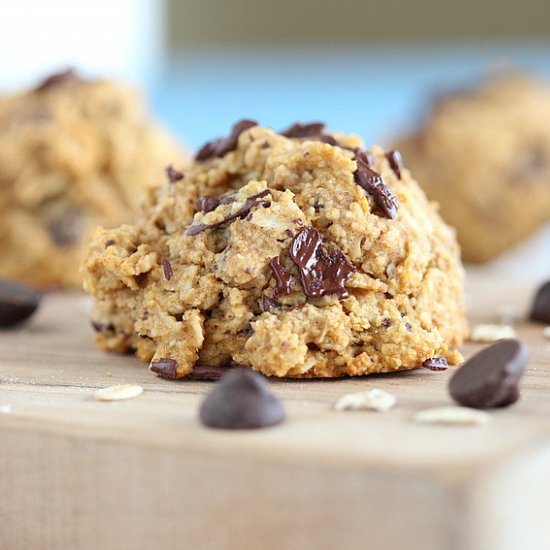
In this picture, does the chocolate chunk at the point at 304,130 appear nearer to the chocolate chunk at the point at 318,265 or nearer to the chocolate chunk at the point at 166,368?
the chocolate chunk at the point at 318,265

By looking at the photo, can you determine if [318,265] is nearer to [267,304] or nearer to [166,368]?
[267,304]

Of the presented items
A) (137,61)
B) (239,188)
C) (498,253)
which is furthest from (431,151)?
(137,61)

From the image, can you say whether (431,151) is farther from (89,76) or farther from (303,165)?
(303,165)

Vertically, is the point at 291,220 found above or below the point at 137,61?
below

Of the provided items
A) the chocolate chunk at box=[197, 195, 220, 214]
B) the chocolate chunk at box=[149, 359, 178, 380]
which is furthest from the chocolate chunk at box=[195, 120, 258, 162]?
the chocolate chunk at box=[149, 359, 178, 380]

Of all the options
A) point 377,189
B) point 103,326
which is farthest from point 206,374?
point 377,189

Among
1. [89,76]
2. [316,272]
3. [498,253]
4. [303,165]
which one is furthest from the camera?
A: [498,253]
